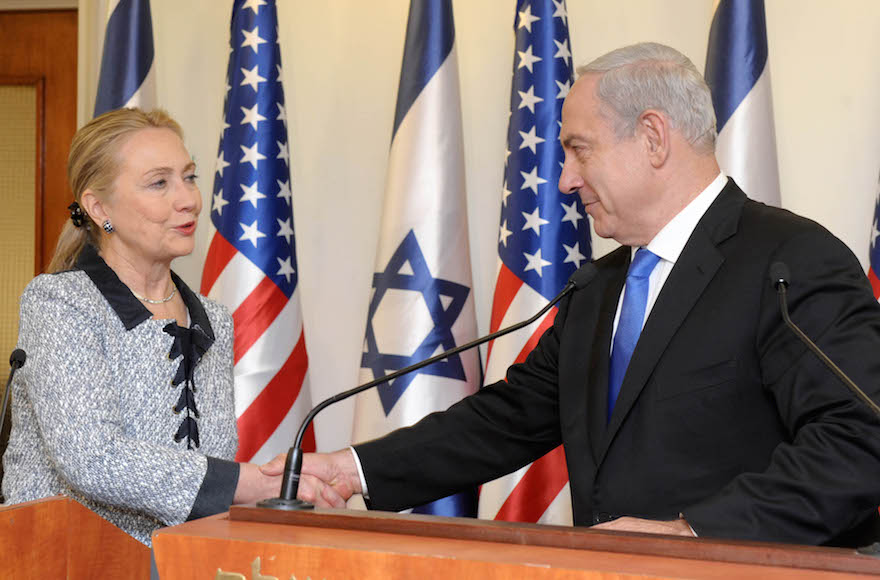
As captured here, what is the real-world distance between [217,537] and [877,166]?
280 centimetres

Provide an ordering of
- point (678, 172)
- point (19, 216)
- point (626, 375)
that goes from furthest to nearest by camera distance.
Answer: point (19, 216)
point (678, 172)
point (626, 375)

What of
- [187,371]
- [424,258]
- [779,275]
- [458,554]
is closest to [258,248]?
[424,258]

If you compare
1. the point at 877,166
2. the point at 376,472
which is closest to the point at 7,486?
the point at 376,472

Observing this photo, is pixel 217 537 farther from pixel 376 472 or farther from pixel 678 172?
pixel 678 172

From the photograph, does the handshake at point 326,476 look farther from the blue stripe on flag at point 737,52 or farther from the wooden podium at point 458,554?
the blue stripe on flag at point 737,52

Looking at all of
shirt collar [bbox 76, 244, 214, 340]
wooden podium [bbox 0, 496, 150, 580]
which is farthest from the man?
shirt collar [bbox 76, 244, 214, 340]

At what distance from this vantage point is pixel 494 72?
12.4 ft

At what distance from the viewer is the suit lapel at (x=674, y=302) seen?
1993 mm

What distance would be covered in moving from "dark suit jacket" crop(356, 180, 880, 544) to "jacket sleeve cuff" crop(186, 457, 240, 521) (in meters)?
0.28

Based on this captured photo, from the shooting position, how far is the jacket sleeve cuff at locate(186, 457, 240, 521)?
207 cm

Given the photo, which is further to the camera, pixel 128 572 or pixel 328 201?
pixel 328 201

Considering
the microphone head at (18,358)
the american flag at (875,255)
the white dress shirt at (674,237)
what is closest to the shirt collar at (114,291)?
the microphone head at (18,358)

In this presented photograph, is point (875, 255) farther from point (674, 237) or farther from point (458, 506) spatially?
point (458, 506)

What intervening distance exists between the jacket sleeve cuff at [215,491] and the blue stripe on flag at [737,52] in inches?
76.2
